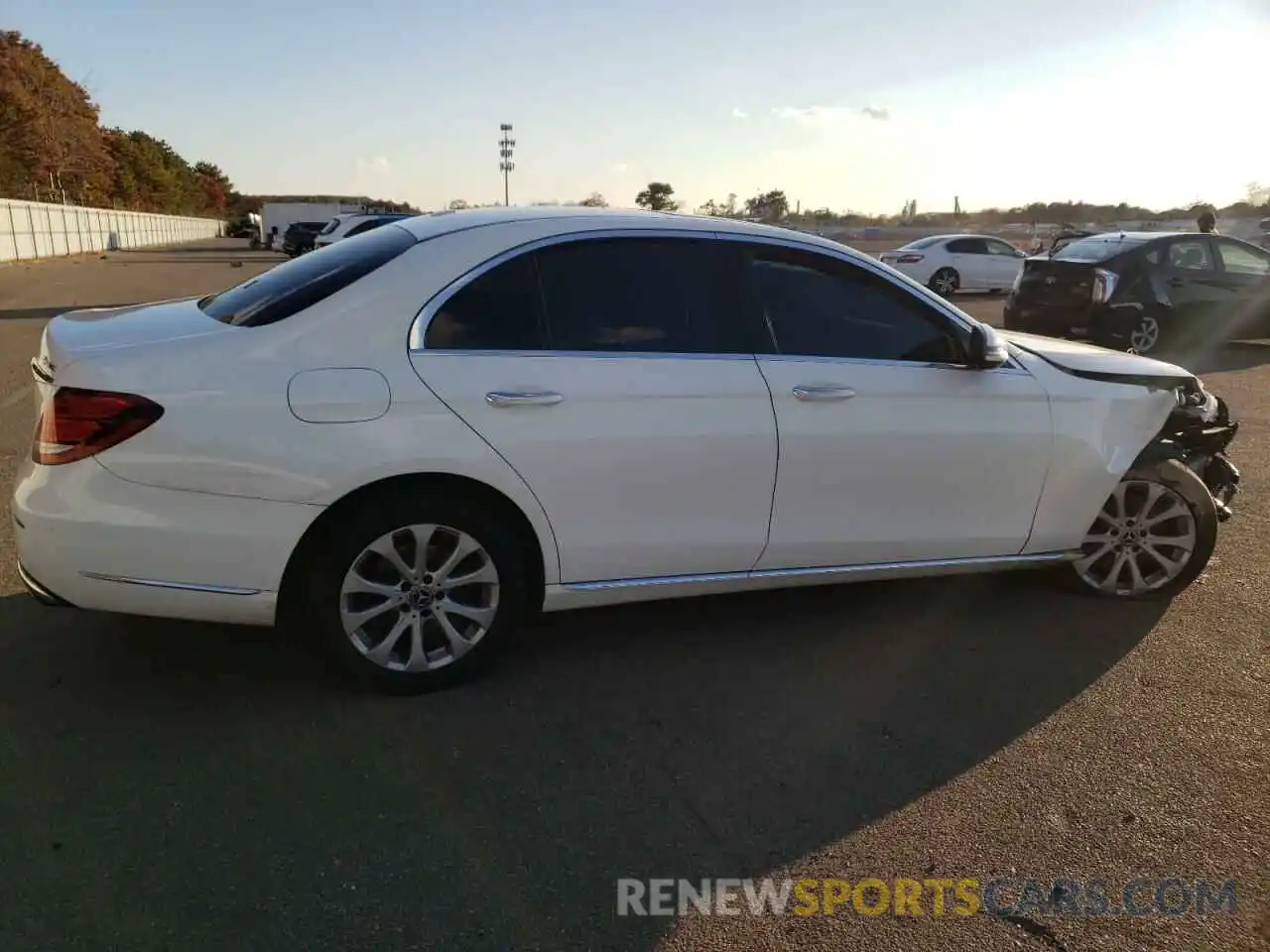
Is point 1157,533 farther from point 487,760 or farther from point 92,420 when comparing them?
point 92,420

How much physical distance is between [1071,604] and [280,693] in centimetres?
346

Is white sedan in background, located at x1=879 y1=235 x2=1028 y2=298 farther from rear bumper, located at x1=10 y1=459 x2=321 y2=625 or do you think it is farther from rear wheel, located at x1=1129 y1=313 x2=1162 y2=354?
rear bumper, located at x1=10 y1=459 x2=321 y2=625

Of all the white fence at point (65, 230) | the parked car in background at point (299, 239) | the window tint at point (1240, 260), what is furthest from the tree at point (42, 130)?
the window tint at point (1240, 260)

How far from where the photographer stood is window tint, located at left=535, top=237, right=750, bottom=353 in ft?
11.9

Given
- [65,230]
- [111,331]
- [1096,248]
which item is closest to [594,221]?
[111,331]

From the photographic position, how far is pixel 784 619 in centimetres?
437

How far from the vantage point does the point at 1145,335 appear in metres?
12.6

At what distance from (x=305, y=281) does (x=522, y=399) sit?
3.08 ft

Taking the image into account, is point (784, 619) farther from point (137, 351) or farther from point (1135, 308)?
point (1135, 308)

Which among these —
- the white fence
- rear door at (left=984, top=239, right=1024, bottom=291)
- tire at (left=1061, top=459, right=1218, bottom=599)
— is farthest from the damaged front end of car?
the white fence

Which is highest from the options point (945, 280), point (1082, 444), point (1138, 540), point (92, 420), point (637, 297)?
point (637, 297)

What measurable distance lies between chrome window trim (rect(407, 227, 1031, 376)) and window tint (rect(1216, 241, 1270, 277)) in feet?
35.9

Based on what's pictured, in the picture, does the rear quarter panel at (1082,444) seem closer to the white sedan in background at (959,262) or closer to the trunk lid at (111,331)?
the trunk lid at (111,331)

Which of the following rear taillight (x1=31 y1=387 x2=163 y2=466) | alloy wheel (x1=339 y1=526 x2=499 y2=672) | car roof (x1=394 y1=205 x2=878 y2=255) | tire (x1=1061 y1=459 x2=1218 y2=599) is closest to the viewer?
rear taillight (x1=31 y1=387 x2=163 y2=466)
